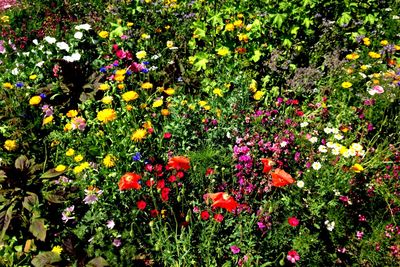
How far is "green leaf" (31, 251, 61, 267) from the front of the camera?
221 cm

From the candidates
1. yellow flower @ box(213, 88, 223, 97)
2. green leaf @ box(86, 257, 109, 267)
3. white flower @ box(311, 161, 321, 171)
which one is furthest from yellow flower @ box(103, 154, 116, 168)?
white flower @ box(311, 161, 321, 171)

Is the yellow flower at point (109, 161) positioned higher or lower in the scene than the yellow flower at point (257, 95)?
lower

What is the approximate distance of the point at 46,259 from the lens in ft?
7.29

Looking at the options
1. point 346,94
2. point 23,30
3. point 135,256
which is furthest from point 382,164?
point 23,30

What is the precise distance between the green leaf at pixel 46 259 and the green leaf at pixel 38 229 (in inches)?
6.8

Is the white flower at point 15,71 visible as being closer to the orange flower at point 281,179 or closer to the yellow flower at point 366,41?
the orange flower at point 281,179

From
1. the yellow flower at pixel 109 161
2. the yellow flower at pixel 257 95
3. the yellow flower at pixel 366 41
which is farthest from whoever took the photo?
the yellow flower at pixel 366 41

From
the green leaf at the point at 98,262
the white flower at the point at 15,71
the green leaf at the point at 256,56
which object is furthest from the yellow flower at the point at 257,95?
the white flower at the point at 15,71

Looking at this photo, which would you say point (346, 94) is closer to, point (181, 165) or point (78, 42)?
point (181, 165)

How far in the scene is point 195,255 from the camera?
230cm

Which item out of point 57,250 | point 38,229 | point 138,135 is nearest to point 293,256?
point 138,135

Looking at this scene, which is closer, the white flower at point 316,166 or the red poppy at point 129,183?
the red poppy at point 129,183

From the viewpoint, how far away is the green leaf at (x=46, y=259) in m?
2.21

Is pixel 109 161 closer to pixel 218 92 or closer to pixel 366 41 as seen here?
pixel 218 92
